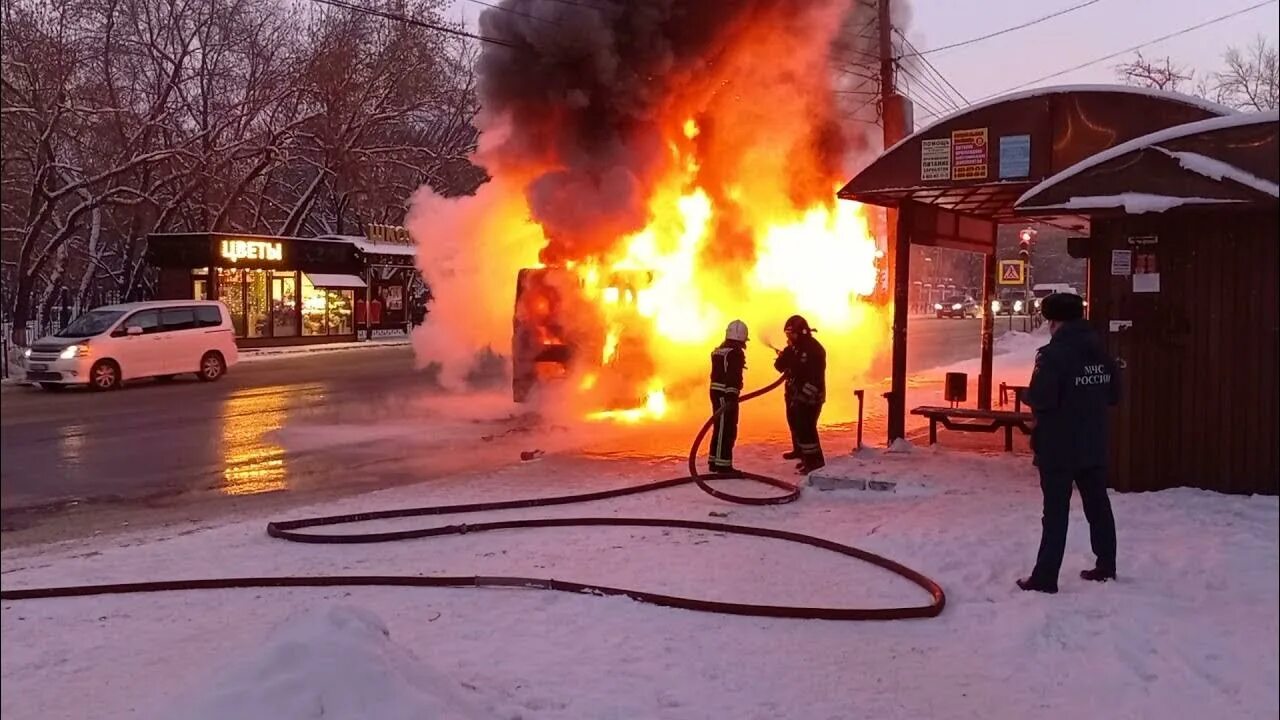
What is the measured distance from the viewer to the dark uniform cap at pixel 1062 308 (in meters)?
4.53

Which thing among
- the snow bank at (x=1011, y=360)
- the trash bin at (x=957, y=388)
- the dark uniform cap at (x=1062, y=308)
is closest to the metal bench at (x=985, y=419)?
the trash bin at (x=957, y=388)

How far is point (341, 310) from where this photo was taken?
3.17 meters

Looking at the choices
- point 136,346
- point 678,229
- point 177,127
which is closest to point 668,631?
point 136,346

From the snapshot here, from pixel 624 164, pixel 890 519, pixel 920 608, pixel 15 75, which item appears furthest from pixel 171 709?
pixel 624 164

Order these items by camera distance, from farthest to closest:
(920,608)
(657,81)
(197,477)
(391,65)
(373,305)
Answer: (657,81) < (920,608) < (197,477) < (373,305) < (391,65)

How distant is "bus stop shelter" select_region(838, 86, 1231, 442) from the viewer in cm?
711

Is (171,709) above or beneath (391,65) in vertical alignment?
beneath

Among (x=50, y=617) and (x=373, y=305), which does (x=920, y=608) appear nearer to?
(x=373, y=305)

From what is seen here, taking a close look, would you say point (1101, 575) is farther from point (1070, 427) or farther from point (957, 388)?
point (957, 388)

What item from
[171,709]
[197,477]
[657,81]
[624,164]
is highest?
[657,81]

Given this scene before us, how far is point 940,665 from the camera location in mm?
3871

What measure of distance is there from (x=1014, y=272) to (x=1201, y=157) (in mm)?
5303

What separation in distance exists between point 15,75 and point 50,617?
251 centimetres

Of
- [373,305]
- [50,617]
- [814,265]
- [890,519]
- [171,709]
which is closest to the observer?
[171,709]
